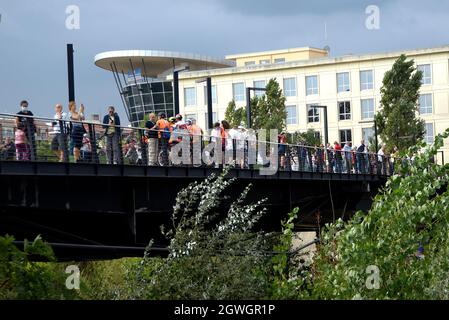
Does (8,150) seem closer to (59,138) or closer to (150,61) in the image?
(59,138)

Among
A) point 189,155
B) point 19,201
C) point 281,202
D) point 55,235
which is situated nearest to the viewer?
point 19,201

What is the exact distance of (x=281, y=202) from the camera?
39031mm

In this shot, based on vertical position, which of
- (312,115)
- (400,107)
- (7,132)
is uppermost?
(312,115)

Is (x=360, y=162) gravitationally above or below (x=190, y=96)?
below

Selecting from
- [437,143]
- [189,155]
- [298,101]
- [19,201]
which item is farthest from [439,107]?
[437,143]

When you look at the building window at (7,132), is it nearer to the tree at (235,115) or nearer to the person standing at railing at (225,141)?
the person standing at railing at (225,141)

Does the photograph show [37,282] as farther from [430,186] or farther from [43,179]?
[43,179]

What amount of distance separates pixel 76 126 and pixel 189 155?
542 centimetres

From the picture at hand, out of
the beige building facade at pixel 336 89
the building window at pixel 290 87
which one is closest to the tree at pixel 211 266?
the beige building facade at pixel 336 89

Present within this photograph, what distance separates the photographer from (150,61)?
124 meters

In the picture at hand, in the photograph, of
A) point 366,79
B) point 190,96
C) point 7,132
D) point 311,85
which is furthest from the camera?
point 190,96

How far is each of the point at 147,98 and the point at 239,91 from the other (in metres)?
13.3

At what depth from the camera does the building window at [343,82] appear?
107500 millimetres

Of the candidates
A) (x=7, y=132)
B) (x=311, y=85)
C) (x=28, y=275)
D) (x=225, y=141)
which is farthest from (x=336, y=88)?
(x=28, y=275)
